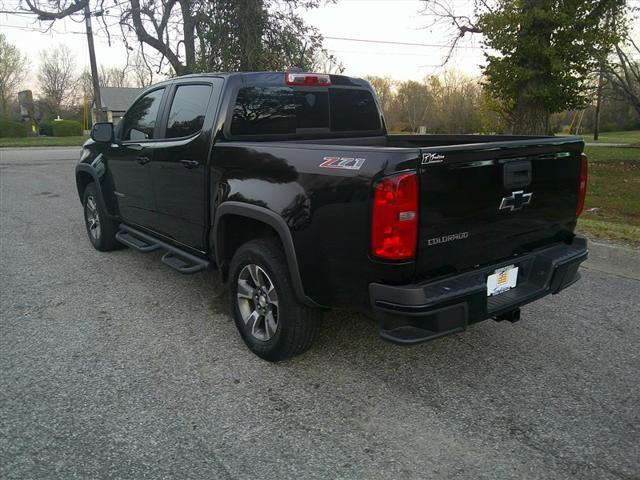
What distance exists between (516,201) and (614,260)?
3.10m

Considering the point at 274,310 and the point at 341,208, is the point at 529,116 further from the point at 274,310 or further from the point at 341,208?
the point at 341,208

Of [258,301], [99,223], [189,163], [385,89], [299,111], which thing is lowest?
[258,301]

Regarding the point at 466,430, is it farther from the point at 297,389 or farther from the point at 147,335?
the point at 147,335

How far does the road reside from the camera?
7.93 feet

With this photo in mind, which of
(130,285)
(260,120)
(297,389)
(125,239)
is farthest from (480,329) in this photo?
(125,239)

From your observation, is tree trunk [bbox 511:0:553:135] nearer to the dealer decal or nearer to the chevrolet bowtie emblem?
the chevrolet bowtie emblem

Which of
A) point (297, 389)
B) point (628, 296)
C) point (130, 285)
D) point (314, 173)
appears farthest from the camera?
point (130, 285)

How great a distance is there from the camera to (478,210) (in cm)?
277

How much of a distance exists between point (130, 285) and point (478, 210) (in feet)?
11.5

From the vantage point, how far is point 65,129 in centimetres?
4559

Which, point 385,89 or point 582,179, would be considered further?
point 385,89

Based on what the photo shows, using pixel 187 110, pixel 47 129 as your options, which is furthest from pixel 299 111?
pixel 47 129

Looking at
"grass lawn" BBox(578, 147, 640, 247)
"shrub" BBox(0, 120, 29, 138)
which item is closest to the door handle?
"grass lawn" BBox(578, 147, 640, 247)

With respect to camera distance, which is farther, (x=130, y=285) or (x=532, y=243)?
(x=130, y=285)
